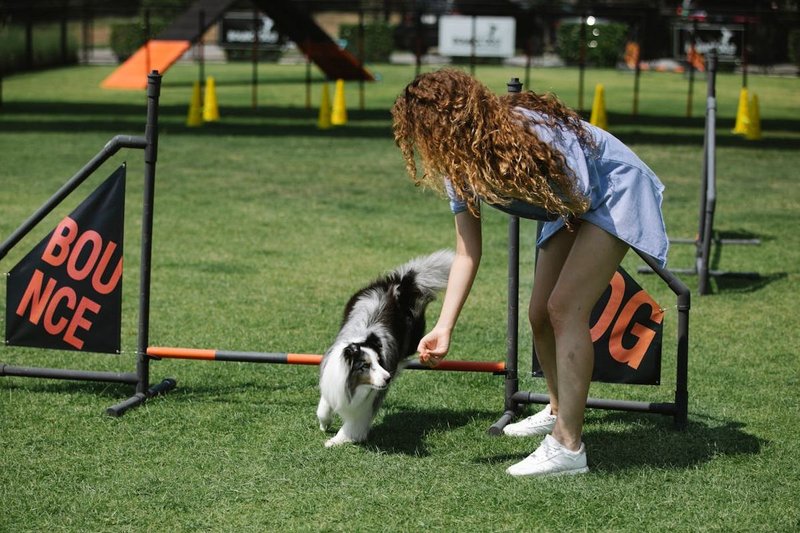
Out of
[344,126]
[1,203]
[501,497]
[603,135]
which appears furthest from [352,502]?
[344,126]

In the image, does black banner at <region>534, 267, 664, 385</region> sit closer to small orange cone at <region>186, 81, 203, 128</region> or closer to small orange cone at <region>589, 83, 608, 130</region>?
small orange cone at <region>589, 83, 608, 130</region>

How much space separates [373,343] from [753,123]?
14180 millimetres

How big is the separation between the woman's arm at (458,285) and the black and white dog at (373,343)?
0.45 meters

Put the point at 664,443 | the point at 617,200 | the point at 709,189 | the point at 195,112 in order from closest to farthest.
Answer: the point at 617,200 < the point at 664,443 < the point at 709,189 < the point at 195,112

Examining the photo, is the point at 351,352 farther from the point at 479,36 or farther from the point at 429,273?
the point at 479,36

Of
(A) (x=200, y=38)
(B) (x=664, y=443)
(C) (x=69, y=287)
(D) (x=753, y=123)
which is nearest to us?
(B) (x=664, y=443)

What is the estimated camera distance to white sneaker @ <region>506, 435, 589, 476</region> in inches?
173

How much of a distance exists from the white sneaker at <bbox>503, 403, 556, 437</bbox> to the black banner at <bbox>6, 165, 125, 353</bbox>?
80.3 inches

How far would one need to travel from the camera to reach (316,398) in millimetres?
5648

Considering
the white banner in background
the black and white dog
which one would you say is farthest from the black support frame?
the white banner in background

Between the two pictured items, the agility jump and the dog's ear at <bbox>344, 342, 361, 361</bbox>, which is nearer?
the dog's ear at <bbox>344, 342, 361, 361</bbox>

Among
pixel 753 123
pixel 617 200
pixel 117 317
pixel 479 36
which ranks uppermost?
pixel 479 36

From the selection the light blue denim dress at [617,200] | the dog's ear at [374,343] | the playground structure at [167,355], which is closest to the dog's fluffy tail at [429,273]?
the playground structure at [167,355]

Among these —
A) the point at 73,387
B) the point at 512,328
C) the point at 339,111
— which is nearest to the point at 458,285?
the point at 512,328
